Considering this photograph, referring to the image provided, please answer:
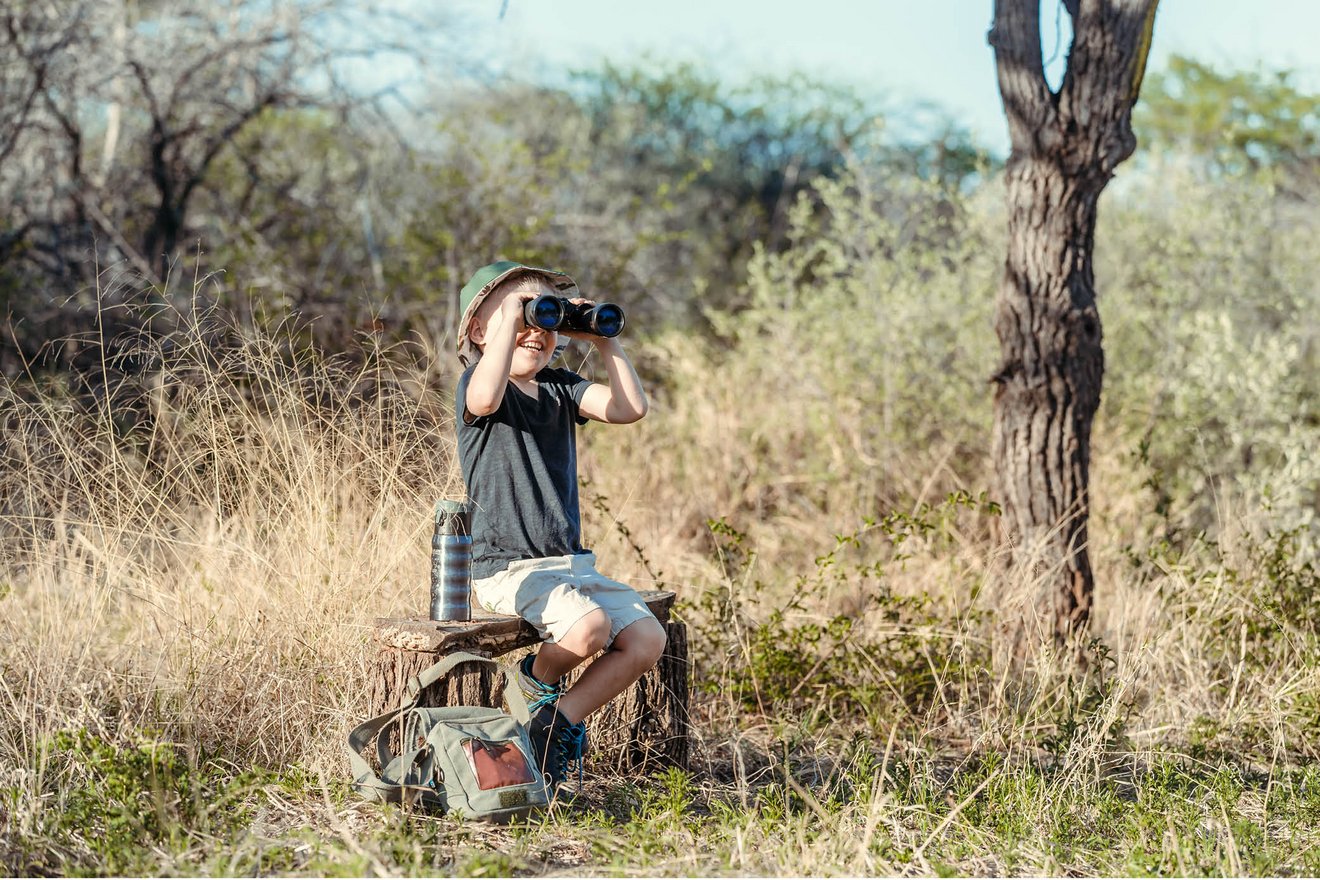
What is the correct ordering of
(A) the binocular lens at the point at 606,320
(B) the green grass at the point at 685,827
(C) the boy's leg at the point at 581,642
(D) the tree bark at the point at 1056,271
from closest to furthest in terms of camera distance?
1. (B) the green grass at the point at 685,827
2. (C) the boy's leg at the point at 581,642
3. (A) the binocular lens at the point at 606,320
4. (D) the tree bark at the point at 1056,271

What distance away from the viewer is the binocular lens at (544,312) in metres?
3.52

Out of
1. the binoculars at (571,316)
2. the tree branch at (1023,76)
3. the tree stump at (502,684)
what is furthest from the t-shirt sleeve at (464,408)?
the tree branch at (1023,76)

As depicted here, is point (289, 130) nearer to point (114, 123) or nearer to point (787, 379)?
point (114, 123)

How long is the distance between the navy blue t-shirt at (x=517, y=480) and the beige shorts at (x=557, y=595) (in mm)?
37

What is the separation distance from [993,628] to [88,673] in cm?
326

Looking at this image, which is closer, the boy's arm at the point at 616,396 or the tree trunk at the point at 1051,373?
the boy's arm at the point at 616,396

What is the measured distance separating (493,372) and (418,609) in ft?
3.80

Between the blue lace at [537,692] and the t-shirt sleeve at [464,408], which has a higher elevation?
the t-shirt sleeve at [464,408]

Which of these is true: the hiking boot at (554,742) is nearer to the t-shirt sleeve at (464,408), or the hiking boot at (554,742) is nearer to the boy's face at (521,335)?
the t-shirt sleeve at (464,408)

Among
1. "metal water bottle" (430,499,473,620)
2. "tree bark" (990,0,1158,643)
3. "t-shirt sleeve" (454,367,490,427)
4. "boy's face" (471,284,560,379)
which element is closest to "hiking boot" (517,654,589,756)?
"metal water bottle" (430,499,473,620)

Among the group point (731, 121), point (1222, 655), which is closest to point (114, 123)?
point (731, 121)

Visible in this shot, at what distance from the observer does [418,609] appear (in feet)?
14.0

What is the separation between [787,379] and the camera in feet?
27.0

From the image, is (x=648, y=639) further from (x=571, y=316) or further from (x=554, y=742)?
(x=571, y=316)
